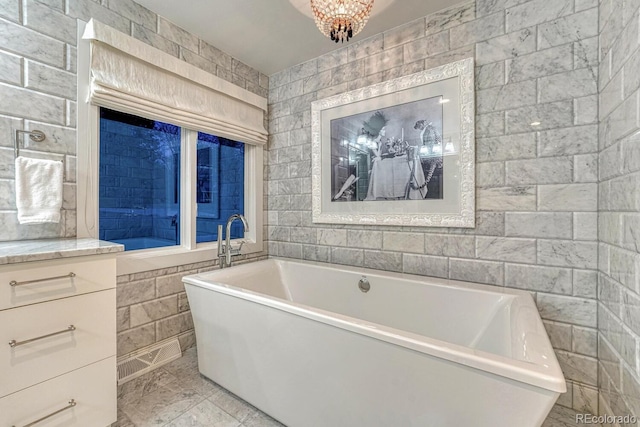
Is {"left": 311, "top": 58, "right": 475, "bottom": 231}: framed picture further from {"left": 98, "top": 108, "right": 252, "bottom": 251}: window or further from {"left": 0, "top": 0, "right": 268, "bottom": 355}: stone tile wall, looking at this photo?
{"left": 0, "top": 0, "right": 268, "bottom": 355}: stone tile wall

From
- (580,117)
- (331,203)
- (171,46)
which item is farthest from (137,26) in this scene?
(580,117)

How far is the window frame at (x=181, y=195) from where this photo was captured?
1706mm

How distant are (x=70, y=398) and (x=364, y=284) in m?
1.74

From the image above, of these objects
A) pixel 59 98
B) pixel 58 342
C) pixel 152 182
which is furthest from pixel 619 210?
pixel 59 98

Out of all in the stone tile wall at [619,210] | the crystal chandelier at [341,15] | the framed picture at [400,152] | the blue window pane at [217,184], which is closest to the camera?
the stone tile wall at [619,210]

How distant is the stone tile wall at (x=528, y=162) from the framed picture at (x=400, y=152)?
0.10 m

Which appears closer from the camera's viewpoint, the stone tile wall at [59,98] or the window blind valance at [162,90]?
the stone tile wall at [59,98]

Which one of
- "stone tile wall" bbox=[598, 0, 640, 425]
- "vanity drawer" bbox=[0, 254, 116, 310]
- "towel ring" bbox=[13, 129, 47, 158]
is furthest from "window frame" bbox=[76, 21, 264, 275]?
"stone tile wall" bbox=[598, 0, 640, 425]

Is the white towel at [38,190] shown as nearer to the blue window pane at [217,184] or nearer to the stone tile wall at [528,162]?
the blue window pane at [217,184]

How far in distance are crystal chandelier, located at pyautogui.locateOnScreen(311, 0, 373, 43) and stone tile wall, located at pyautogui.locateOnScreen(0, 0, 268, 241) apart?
144cm

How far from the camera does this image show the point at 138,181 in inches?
82.1

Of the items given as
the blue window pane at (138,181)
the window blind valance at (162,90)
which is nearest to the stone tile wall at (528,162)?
the window blind valance at (162,90)

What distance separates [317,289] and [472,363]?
1506mm

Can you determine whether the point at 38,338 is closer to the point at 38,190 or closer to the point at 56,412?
the point at 56,412
